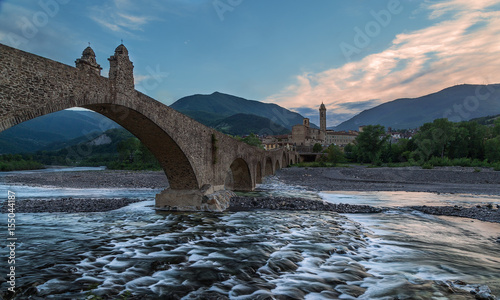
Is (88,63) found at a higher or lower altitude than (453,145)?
higher

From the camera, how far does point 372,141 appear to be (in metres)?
68.1

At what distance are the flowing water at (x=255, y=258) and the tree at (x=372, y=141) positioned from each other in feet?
190

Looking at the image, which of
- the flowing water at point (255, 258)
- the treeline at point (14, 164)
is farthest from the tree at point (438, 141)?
the treeline at point (14, 164)

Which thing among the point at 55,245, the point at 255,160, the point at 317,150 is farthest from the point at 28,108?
the point at 317,150

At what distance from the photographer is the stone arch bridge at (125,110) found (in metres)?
6.93

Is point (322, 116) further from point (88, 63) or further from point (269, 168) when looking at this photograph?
point (88, 63)

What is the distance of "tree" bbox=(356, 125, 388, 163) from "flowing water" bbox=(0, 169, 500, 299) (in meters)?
57.8

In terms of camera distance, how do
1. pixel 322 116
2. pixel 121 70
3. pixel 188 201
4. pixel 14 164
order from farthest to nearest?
pixel 322 116
pixel 14 164
pixel 188 201
pixel 121 70

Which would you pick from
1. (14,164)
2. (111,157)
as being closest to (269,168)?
(14,164)

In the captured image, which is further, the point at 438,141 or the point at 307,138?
the point at 307,138

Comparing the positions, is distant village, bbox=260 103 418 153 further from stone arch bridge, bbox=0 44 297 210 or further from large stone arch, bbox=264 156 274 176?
stone arch bridge, bbox=0 44 297 210

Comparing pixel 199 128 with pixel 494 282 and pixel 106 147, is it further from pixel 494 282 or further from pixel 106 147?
pixel 106 147

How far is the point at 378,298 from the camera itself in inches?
217

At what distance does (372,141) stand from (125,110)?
2593 inches
